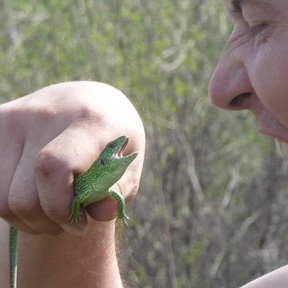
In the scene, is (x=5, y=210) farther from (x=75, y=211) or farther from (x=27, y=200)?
(x=75, y=211)

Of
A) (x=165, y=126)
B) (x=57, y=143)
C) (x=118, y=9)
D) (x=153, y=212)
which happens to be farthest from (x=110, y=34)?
(x=57, y=143)

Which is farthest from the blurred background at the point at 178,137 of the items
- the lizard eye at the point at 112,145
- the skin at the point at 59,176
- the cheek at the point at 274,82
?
the cheek at the point at 274,82

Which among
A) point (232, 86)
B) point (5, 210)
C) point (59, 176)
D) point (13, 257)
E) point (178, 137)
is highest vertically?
point (232, 86)

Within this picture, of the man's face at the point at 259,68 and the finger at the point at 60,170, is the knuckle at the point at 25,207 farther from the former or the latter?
the man's face at the point at 259,68

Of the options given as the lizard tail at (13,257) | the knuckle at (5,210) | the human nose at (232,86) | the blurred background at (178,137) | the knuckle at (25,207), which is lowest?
the blurred background at (178,137)

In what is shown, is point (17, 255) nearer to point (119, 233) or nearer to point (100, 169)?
point (119, 233)

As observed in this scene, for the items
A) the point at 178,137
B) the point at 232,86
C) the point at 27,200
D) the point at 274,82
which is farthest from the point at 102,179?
the point at 178,137
